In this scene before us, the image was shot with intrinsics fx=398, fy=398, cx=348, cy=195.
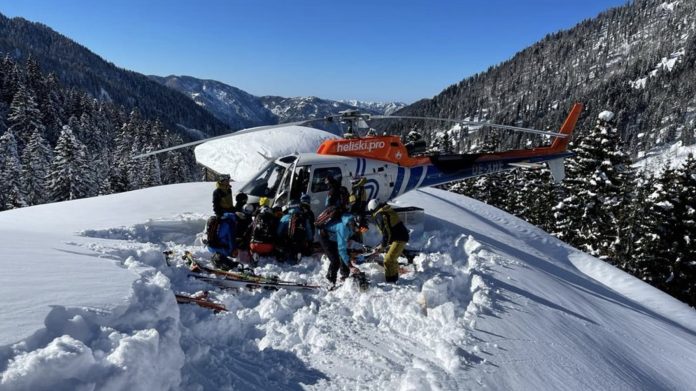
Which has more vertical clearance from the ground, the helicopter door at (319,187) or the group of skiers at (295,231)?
the helicopter door at (319,187)

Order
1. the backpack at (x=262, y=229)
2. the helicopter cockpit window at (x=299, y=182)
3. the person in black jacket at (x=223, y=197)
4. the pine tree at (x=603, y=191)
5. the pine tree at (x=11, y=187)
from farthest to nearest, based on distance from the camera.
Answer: the pine tree at (x=11, y=187) → the pine tree at (x=603, y=191) → the helicopter cockpit window at (x=299, y=182) → the person in black jacket at (x=223, y=197) → the backpack at (x=262, y=229)

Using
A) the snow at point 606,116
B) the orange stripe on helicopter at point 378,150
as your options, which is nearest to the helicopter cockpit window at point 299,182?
the orange stripe on helicopter at point 378,150

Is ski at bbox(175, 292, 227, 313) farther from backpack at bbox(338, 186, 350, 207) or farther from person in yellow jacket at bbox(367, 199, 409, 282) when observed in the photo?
backpack at bbox(338, 186, 350, 207)

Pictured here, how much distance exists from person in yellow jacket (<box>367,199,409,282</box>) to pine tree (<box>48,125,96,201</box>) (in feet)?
122

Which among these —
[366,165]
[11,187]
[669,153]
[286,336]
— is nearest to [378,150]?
[366,165]

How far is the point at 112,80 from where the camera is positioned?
552 ft

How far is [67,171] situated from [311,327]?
39.2m

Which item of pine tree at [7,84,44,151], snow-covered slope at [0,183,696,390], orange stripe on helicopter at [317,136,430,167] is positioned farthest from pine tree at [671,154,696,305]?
pine tree at [7,84,44,151]

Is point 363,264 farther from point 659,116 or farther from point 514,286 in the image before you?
point 659,116

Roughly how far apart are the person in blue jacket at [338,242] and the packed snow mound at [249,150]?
43.0 ft

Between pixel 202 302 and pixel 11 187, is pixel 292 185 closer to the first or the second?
pixel 202 302

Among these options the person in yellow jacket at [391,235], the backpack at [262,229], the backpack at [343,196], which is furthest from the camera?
the backpack at [343,196]

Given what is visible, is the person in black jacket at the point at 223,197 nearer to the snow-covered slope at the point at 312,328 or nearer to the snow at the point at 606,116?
the snow-covered slope at the point at 312,328

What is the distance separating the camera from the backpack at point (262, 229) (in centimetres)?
860
